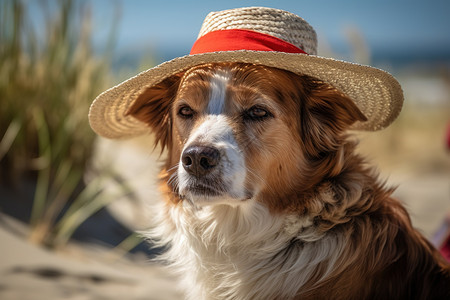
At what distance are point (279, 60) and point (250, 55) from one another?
0.15 meters

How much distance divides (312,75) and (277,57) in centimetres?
27

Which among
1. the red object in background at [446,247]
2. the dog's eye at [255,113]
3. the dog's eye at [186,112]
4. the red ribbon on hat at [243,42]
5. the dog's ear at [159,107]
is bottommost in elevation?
the red object in background at [446,247]

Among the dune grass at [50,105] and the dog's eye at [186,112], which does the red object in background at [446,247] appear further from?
the dune grass at [50,105]

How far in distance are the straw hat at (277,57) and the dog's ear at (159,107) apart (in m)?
0.08

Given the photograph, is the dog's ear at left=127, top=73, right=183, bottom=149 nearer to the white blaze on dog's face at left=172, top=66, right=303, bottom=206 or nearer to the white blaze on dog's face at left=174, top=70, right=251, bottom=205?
the white blaze on dog's face at left=172, top=66, right=303, bottom=206

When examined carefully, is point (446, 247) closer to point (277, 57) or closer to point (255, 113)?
point (255, 113)

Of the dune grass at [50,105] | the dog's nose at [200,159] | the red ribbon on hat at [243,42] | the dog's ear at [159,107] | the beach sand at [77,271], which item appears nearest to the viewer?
the dog's nose at [200,159]

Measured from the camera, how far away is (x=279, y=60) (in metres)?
2.14

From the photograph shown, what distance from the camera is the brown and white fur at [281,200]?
214 cm

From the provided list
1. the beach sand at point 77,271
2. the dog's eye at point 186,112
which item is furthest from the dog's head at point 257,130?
the beach sand at point 77,271

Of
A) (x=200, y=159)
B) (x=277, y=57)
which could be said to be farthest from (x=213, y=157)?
(x=277, y=57)

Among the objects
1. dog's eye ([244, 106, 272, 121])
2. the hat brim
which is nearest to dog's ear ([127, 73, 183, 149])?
the hat brim

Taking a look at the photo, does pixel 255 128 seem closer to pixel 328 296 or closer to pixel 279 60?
pixel 279 60

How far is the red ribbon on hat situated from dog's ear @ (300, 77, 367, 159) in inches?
9.7
